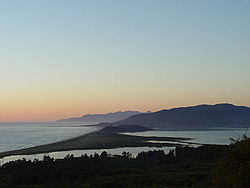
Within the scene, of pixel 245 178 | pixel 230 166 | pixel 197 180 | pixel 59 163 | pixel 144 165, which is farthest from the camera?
pixel 144 165

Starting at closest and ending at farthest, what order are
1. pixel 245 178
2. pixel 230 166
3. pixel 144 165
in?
1. pixel 245 178
2. pixel 230 166
3. pixel 144 165

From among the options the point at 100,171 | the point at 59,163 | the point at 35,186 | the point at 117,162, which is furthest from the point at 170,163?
the point at 35,186

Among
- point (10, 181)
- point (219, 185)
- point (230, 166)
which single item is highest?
point (230, 166)

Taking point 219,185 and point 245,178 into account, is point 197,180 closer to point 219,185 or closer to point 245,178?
point 219,185

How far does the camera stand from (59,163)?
67.3m

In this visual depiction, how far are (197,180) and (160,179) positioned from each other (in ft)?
20.6

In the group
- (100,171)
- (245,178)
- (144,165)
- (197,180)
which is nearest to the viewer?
(245,178)

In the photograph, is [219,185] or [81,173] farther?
[81,173]

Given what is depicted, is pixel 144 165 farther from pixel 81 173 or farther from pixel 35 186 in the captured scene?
pixel 35 186

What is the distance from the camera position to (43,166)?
6456cm

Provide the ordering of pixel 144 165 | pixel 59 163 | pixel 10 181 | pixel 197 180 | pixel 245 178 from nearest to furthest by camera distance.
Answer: pixel 245 178 < pixel 197 180 < pixel 10 181 < pixel 59 163 < pixel 144 165

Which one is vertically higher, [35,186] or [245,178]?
[245,178]

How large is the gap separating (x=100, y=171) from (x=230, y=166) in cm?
3670

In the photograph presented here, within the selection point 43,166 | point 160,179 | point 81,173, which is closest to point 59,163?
point 43,166
